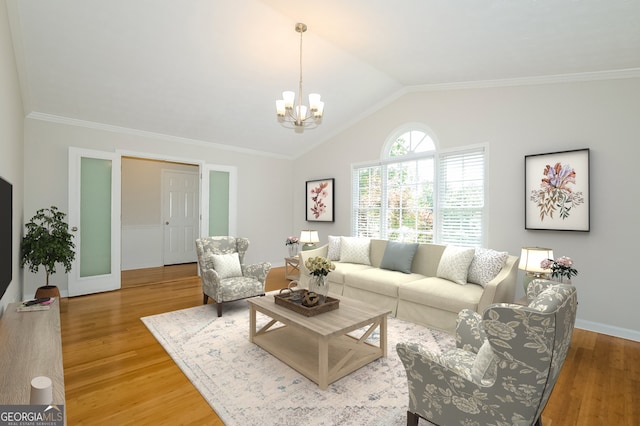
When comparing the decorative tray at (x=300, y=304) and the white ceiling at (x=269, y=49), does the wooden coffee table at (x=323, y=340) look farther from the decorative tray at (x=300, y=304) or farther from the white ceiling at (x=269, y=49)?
the white ceiling at (x=269, y=49)

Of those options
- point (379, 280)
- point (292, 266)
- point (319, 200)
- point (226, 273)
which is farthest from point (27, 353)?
point (319, 200)

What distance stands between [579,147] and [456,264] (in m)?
1.87

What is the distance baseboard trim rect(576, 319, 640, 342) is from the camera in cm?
320

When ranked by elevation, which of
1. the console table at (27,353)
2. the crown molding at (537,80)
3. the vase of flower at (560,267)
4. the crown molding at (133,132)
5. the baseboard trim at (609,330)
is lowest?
the baseboard trim at (609,330)

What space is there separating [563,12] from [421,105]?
252cm

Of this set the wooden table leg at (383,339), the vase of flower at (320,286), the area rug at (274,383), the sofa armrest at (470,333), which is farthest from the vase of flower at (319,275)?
the sofa armrest at (470,333)

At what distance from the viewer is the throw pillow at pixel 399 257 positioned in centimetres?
433

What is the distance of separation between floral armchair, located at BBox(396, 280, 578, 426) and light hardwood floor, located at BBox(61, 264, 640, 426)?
3.12 ft

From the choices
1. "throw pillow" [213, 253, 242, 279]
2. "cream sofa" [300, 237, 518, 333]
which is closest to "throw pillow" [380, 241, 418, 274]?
"cream sofa" [300, 237, 518, 333]

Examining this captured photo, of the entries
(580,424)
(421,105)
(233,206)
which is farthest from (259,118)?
(580,424)

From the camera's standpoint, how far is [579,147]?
3.49 m

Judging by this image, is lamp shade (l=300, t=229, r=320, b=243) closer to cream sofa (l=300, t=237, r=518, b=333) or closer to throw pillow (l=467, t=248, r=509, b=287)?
cream sofa (l=300, t=237, r=518, b=333)

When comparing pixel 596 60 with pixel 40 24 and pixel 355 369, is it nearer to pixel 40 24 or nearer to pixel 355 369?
pixel 355 369

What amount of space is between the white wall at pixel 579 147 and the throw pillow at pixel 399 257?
3.47ft
